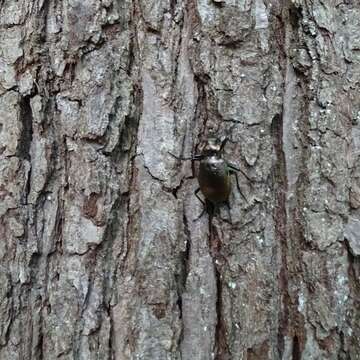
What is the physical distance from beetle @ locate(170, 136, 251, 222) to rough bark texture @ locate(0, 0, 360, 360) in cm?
4

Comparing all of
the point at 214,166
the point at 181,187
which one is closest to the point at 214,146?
the point at 214,166

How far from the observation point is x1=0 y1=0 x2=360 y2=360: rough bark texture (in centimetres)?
165

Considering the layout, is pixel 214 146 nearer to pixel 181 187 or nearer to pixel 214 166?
pixel 214 166

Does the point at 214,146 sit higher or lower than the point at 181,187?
higher

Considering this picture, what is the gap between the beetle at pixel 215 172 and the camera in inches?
64.3

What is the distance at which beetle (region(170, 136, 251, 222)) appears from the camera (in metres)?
1.63

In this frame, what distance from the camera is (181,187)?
170 cm

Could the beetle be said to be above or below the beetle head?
below

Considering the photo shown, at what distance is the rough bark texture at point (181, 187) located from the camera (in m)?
1.65

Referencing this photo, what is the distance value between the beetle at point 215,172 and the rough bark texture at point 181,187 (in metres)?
0.04

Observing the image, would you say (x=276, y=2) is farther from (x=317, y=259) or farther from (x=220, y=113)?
(x=317, y=259)

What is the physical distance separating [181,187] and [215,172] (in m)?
0.13

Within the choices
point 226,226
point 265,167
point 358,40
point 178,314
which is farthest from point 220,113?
point 178,314

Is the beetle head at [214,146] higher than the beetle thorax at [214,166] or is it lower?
higher
